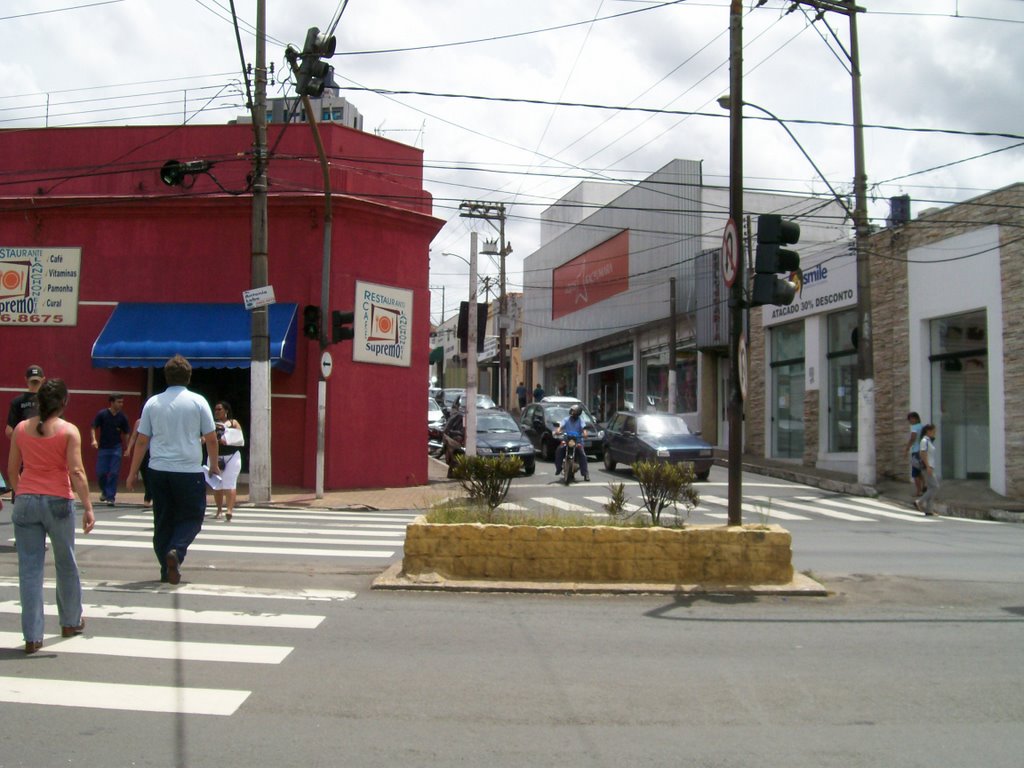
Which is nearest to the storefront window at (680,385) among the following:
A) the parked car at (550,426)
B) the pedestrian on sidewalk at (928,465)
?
the parked car at (550,426)

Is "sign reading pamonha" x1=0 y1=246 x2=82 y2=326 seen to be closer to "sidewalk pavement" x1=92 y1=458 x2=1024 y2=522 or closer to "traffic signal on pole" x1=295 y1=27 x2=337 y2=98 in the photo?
"sidewalk pavement" x1=92 y1=458 x2=1024 y2=522

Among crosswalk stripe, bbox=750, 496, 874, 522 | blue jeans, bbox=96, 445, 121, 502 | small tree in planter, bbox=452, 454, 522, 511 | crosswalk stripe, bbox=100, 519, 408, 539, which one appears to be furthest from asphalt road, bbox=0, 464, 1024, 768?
crosswalk stripe, bbox=750, 496, 874, 522

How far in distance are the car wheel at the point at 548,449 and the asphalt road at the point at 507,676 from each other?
655 inches

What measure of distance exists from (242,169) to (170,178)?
5.47 feet

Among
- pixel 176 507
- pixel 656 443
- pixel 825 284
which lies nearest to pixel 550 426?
pixel 656 443

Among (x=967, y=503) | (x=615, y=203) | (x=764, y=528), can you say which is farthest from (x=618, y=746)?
(x=615, y=203)

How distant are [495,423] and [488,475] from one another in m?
13.3

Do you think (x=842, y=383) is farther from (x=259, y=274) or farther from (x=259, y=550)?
(x=259, y=550)

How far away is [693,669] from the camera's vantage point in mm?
5855

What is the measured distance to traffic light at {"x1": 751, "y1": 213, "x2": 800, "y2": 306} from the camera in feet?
28.3

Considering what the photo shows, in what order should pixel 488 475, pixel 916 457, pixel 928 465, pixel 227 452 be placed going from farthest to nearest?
pixel 916 457, pixel 928 465, pixel 227 452, pixel 488 475

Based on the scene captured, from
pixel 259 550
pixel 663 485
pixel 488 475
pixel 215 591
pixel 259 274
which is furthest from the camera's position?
pixel 259 274

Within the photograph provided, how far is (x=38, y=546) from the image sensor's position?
19.3 feet

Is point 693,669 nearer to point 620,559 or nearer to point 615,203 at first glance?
point 620,559
